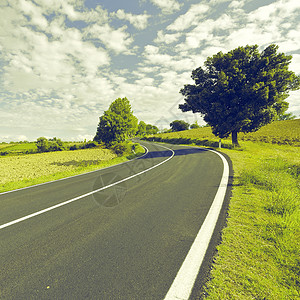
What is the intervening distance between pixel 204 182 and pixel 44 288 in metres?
5.68

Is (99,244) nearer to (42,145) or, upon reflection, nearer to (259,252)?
(259,252)

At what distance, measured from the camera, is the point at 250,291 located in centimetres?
174

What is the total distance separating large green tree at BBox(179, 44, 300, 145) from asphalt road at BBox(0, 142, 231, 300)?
634 inches

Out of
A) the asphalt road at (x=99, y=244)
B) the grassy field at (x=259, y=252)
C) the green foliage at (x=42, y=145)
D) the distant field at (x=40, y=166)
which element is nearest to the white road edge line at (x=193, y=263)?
the asphalt road at (x=99, y=244)

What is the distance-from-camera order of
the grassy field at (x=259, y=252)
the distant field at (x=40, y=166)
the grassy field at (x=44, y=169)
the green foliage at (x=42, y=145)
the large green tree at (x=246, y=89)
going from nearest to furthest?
1. the grassy field at (x=259, y=252)
2. the grassy field at (x=44, y=169)
3. the distant field at (x=40, y=166)
4. the large green tree at (x=246, y=89)
5. the green foliage at (x=42, y=145)

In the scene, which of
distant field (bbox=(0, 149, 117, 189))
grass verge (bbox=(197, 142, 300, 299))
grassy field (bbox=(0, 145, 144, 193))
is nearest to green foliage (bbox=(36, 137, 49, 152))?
distant field (bbox=(0, 149, 117, 189))

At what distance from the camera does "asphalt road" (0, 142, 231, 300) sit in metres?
1.98

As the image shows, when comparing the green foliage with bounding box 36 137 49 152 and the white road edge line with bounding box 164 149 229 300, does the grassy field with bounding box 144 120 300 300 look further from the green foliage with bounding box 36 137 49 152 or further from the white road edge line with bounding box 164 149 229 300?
the green foliage with bounding box 36 137 49 152

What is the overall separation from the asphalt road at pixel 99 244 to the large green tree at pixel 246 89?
52.9 feet

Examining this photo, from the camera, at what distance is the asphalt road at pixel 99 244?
1.98 m

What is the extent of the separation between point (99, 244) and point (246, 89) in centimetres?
2010

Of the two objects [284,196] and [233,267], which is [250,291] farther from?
[284,196]

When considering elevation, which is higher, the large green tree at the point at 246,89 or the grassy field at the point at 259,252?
the large green tree at the point at 246,89

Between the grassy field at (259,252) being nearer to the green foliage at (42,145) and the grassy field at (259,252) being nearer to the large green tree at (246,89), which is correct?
the large green tree at (246,89)
